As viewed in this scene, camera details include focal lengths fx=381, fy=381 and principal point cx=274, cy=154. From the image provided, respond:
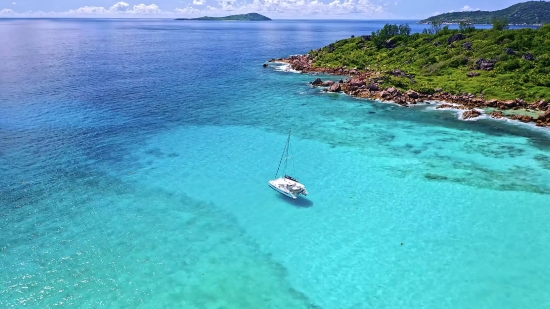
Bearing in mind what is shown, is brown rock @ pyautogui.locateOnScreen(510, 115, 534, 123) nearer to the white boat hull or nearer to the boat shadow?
the boat shadow

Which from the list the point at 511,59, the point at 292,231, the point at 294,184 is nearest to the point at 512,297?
the point at 292,231

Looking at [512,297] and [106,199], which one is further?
[106,199]

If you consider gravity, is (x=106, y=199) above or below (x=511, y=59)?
below

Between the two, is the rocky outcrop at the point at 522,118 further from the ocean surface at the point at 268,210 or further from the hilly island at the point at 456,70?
the ocean surface at the point at 268,210

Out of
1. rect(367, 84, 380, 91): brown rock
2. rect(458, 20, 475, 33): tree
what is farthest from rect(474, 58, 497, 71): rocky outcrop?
Answer: rect(458, 20, 475, 33): tree

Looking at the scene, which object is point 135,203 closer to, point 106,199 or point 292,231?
point 106,199

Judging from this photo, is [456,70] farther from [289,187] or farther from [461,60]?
[289,187]
